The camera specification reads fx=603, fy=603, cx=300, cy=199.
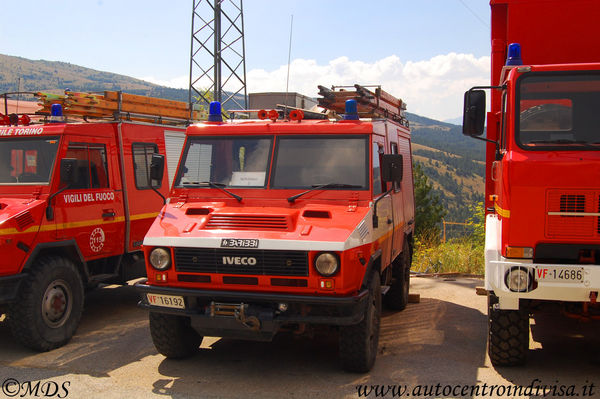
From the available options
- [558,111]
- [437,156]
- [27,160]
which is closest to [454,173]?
[437,156]

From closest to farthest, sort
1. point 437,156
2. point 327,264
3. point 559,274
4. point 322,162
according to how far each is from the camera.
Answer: point 559,274
point 327,264
point 322,162
point 437,156

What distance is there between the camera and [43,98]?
8.38 meters

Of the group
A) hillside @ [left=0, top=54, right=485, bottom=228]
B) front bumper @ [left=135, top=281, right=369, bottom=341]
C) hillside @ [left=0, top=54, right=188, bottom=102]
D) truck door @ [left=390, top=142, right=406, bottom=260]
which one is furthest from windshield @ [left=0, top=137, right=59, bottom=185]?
hillside @ [left=0, top=54, right=188, bottom=102]

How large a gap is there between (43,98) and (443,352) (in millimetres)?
6242

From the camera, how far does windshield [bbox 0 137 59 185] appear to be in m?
7.27

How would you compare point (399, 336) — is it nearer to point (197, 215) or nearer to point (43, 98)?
point (197, 215)

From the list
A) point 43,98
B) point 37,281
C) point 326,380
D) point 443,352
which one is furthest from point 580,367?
point 43,98

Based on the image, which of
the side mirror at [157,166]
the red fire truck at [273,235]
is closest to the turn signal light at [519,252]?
the red fire truck at [273,235]

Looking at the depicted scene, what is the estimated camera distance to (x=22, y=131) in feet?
24.6

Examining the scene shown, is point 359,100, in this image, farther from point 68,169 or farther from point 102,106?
point 68,169

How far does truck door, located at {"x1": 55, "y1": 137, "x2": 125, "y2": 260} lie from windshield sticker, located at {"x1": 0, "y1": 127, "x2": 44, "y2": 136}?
15.7 inches

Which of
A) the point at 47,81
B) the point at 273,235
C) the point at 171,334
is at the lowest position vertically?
the point at 171,334

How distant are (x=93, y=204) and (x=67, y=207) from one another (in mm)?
496

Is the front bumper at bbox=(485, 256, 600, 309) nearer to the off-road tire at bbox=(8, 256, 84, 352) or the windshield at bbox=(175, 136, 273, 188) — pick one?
the windshield at bbox=(175, 136, 273, 188)
